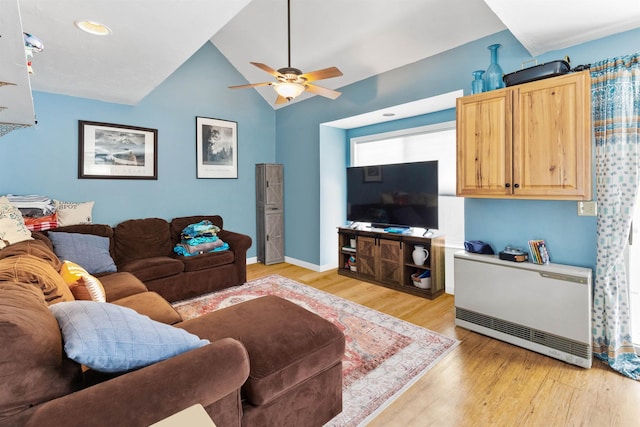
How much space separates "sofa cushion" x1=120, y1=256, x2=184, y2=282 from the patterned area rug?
1.23 ft

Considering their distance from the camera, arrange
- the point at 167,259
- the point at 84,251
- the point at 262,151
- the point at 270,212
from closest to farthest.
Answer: the point at 84,251 → the point at 167,259 → the point at 270,212 → the point at 262,151

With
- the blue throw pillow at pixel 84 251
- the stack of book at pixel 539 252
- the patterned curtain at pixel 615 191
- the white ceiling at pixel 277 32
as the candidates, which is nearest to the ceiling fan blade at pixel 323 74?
the white ceiling at pixel 277 32

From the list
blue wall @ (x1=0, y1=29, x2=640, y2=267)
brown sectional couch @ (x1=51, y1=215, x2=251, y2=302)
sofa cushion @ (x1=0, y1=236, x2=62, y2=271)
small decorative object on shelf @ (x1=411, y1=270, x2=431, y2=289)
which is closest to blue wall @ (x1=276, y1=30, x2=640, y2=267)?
blue wall @ (x1=0, y1=29, x2=640, y2=267)

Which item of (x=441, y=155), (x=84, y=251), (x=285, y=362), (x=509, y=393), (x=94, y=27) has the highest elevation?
(x=94, y=27)

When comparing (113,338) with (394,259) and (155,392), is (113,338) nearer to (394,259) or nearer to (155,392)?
(155,392)

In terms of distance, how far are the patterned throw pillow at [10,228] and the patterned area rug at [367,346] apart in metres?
1.47

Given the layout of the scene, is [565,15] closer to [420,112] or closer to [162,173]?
[420,112]

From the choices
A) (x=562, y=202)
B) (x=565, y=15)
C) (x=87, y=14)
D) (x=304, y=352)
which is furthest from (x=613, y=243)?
(x=87, y=14)

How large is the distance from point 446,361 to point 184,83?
4622 millimetres

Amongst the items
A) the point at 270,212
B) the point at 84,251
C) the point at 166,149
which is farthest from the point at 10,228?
the point at 270,212

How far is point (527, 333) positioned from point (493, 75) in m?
2.11

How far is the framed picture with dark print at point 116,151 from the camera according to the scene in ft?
12.2

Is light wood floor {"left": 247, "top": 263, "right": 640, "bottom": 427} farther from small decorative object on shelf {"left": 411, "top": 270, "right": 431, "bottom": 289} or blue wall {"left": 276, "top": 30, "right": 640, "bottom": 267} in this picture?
small decorative object on shelf {"left": 411, "top": 270, "right": 431, "bottom": 289}

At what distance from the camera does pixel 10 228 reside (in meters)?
2.36
